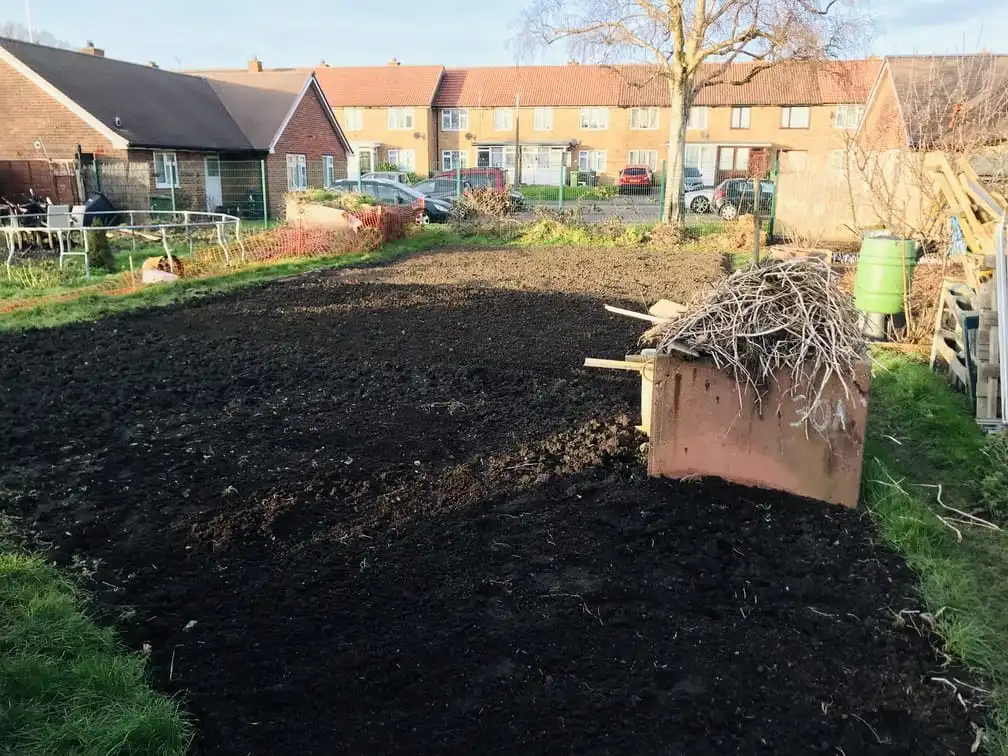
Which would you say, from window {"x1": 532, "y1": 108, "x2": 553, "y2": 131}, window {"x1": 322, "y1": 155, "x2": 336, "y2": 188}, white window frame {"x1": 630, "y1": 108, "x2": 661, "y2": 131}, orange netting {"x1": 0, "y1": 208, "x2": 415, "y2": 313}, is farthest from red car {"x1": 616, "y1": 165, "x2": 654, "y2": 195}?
orange netting {"x1": 0, "y1": 208, "x2": 415, "y2": 313}

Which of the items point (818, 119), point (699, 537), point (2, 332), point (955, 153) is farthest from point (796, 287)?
point (818, 119)

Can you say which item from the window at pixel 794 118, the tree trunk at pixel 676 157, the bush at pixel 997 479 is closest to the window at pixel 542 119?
the window at pixel 794 118

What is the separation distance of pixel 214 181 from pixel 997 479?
26800mm

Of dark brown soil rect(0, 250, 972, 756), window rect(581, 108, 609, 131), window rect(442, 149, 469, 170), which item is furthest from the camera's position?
window rect(442, 149, 469, 170)

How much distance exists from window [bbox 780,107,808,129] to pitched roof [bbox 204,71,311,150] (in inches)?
1232

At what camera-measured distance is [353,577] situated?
3.28 meters

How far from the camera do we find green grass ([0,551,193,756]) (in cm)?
230

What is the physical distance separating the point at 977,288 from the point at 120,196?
21602 mm

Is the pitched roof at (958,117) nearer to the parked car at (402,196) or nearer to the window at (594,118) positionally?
the parked car at (402,196)

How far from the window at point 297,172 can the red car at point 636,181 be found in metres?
13.1

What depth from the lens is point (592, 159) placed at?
168 ft

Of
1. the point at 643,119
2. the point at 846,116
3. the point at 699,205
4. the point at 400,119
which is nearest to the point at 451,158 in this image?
the point at 400,119

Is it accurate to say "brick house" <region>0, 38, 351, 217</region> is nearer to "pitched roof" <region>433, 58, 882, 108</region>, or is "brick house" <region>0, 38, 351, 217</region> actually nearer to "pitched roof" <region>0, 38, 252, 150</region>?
"pitched roof" <region>0, 38, 252, 150</region>

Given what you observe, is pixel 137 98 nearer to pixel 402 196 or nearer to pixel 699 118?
pixel 402 196
